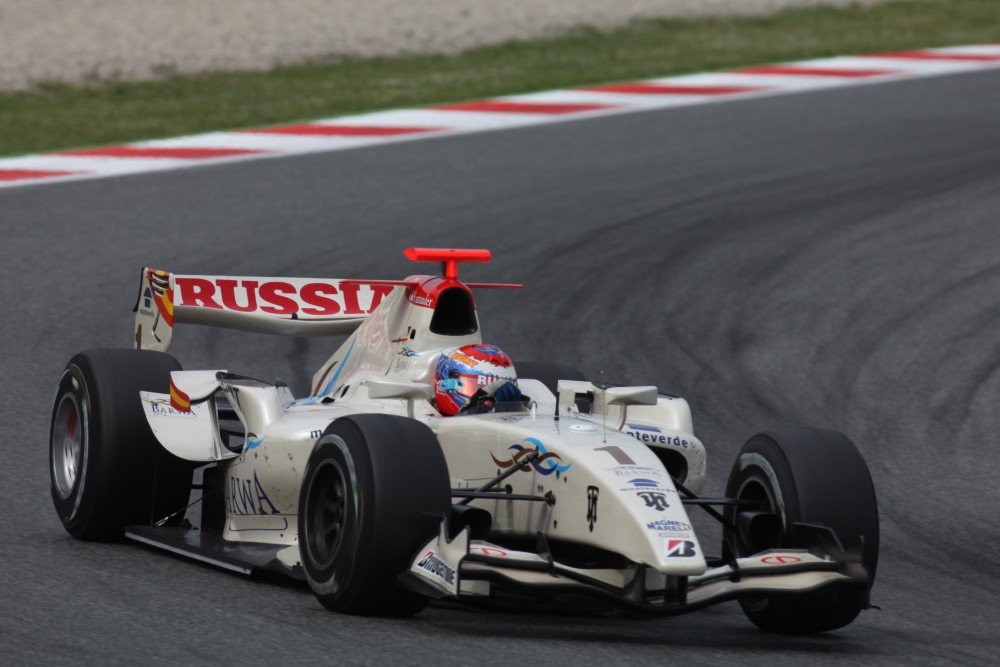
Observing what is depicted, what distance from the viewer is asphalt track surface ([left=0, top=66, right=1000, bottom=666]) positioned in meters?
6.19

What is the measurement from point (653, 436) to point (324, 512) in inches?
53.7

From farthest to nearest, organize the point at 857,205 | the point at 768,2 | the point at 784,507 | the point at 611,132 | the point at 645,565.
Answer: the point at 768,2
the point at 611,132
the point at 857,205
the point at 784,507
the point at 645,565

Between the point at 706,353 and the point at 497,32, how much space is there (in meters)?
9.39

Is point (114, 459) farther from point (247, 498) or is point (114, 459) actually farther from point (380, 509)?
point (380, 509)

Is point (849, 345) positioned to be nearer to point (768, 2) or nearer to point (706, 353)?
point (706, 353)

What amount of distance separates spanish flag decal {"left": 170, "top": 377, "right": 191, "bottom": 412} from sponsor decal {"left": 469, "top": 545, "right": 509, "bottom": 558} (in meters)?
2.08

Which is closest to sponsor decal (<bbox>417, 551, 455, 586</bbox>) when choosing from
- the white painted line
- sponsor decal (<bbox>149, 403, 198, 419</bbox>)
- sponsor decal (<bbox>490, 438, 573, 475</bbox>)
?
sponsor decal (<bbox>490, 438, 573, 475</bbox>)

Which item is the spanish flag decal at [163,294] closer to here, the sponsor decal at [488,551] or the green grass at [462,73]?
the sponsor decal at [488,551]

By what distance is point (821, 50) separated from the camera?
19.5 m

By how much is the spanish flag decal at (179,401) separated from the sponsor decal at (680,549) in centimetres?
261

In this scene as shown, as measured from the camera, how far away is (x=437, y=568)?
5957 millimetres

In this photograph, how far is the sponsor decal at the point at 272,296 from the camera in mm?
8484

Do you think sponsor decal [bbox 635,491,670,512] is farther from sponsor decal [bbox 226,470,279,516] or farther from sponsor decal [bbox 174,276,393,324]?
sponsor decal [bbox 174,276,393,324]

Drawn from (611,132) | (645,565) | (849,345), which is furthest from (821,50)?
(645,565)
